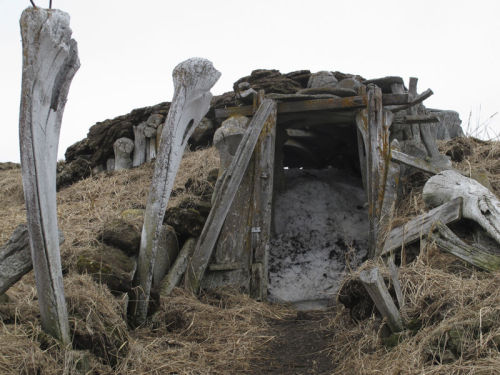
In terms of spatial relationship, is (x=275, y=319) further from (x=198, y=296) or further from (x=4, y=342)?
(x=4, y=342)

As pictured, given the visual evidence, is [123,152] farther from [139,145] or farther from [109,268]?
[109,268]

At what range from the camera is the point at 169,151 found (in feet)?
13.5

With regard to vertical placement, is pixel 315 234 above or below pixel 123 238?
below

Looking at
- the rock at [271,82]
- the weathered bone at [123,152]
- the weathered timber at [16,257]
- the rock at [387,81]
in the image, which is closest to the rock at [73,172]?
the weathered bone at [123,152]

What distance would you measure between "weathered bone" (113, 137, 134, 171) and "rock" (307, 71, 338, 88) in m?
3.97

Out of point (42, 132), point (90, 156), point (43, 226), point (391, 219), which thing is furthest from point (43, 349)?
point (90, 156)

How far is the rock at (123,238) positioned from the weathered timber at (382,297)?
2.02m

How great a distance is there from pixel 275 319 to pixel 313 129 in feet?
10.8

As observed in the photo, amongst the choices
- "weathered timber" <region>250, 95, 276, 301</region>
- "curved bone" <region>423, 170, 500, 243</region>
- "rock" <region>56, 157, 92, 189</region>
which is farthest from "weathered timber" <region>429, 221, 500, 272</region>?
"rock" <region>56, 157, 92, 189</region>

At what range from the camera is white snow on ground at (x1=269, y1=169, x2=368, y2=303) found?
619 centimetres

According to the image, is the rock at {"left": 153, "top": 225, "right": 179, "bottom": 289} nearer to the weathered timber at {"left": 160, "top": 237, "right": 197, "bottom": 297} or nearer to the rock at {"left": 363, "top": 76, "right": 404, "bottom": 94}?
the weathered timber at {"left": 160, "top": 237, "right": 197, "bottom": 297}

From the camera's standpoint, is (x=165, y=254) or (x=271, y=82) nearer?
(x=165, y=254)

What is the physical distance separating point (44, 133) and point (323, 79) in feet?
15.8

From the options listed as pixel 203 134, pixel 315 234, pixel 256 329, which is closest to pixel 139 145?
pixel 203 134
